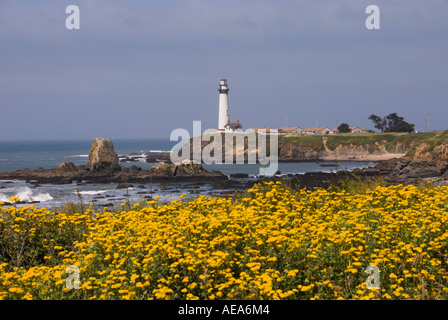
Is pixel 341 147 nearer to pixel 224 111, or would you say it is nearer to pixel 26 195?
pixel 224 111

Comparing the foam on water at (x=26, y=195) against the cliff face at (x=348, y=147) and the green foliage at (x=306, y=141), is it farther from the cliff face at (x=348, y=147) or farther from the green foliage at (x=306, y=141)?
the green foliage at (x=306, y=141)

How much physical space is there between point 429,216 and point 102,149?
51.5 metres

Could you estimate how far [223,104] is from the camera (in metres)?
103

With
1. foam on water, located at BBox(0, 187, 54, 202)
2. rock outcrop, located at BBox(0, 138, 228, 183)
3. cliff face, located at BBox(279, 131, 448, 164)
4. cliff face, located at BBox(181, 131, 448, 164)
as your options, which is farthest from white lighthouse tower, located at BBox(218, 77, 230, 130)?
foam on water, located at BBox(0, 187, 54, 202)

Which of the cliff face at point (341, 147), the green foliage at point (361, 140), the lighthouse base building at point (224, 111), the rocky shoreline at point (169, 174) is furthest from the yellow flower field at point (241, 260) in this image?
the lighthouse base building at point (224, 111)

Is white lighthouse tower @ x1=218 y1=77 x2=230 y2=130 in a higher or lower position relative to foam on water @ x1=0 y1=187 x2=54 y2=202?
higher

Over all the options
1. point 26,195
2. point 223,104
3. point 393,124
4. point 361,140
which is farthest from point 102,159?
point 393,124

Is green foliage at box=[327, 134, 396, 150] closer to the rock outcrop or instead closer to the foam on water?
the rock outcrop

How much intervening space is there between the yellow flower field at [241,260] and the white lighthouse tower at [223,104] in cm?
9574

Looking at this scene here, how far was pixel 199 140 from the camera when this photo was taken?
3942 inches

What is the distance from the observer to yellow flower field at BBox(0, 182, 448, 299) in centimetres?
531

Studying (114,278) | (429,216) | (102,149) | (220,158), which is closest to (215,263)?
(114,278)

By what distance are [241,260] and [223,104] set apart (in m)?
98.1

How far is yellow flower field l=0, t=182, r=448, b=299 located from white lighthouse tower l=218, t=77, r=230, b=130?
9574 cm
